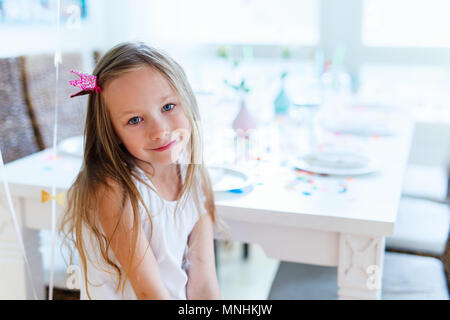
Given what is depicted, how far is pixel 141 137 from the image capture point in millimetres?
880

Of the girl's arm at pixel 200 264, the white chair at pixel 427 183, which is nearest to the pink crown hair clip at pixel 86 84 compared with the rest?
the girl's arm at pixel 200 264

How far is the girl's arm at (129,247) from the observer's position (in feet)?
2.87

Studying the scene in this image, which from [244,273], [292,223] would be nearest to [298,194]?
[292,223]

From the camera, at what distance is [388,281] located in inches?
50.7

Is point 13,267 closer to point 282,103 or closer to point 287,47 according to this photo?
point 282,103

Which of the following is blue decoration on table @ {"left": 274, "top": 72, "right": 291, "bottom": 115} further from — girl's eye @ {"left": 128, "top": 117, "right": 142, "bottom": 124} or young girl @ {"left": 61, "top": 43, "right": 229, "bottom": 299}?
girl's eye @ {"left": 128, "top": 117, "right": 142, "bottom": 124}

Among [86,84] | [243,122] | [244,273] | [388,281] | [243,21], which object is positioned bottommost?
[244,273]

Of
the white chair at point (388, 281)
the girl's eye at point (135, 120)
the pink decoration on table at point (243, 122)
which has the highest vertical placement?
the girl's eye at point (135, 120)

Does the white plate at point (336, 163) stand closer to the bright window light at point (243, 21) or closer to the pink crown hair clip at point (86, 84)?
the pink crown hair clip at point (86, 84)

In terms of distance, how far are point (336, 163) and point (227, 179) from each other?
0.28m

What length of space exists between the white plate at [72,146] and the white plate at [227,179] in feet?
1.15

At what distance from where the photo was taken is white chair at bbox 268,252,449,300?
1.23m

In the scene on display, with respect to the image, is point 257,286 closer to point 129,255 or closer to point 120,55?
point 129,255
